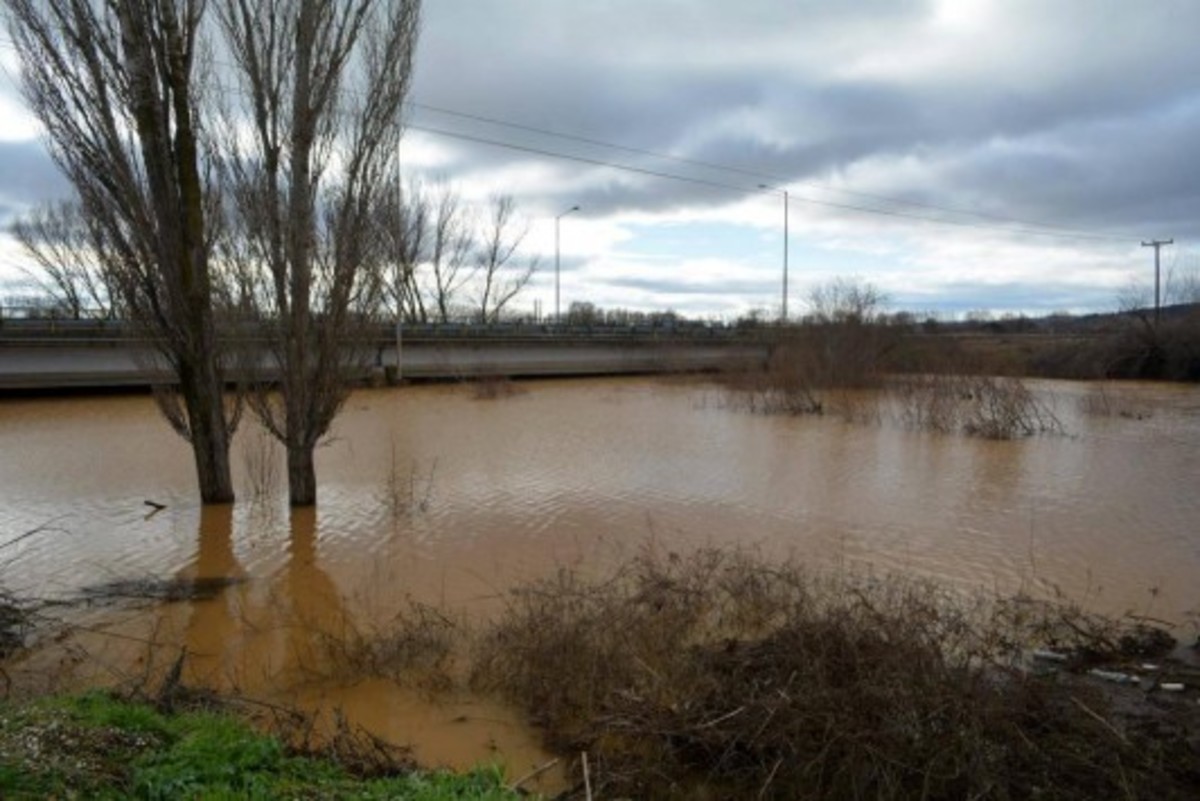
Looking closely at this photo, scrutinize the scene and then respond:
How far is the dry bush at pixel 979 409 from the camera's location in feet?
73.6

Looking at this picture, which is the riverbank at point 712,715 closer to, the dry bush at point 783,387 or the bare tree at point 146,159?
the bare tree at point 146,159

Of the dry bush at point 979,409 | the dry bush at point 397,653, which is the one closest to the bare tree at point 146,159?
the dry bush at point 397,653

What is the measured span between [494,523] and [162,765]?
810 cm

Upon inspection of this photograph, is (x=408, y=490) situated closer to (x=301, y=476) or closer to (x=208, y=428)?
(x=301, y=476)

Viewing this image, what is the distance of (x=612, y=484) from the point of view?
15.0m

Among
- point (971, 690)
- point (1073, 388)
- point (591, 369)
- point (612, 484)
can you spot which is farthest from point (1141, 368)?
point (971, 690)

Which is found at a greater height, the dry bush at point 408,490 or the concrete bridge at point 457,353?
the concrete bridge at point 457,353

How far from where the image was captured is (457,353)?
42438mm

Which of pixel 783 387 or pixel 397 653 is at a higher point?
pixel 783 387

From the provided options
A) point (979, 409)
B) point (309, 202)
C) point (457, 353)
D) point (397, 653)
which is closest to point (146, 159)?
point (309, 202)

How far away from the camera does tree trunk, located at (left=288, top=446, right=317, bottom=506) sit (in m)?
12.3

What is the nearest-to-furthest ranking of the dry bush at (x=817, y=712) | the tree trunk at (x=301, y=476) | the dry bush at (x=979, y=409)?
the dry bush at (x=817, y=712)
the tree trunk at (x=301, y=476)
the dry bush at (x=979, y=409)

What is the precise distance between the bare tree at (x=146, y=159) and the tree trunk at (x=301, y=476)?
1284 mm

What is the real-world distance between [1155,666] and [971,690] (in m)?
2.53
